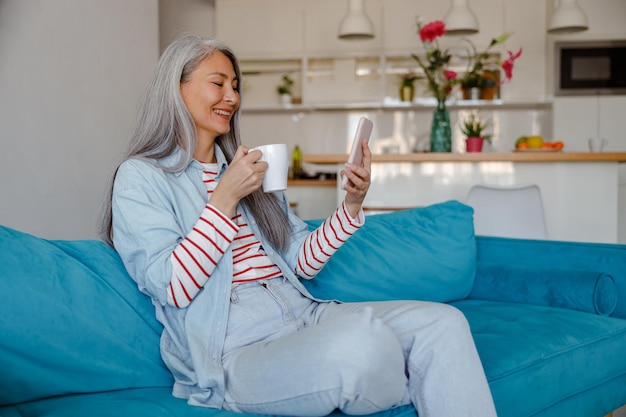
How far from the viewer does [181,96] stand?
1.58m

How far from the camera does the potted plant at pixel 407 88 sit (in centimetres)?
614

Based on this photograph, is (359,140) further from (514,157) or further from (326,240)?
(514,157)

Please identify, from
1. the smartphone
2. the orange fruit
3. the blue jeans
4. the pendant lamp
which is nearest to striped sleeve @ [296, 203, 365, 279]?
the smartphone

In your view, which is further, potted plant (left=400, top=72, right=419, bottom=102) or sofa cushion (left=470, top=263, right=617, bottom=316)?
potted plant (left=400, top=72, right=419, bottom=102)

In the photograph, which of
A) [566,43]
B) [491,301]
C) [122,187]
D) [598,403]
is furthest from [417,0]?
[122,187]

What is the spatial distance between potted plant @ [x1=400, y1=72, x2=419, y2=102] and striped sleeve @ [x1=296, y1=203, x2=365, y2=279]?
4.62 m

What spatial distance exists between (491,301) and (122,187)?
1438 mm

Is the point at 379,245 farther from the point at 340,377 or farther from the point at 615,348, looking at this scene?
the point at 340,377

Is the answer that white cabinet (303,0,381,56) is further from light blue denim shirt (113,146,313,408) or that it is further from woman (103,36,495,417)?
light blue denim shirt (113,146,313,408)

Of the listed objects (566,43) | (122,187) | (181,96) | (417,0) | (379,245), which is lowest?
(379,245)

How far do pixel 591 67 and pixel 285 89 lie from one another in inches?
106

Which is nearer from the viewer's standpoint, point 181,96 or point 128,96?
point 181,96

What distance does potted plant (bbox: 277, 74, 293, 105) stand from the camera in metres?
6.48

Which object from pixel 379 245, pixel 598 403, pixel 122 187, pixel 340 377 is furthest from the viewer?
pixel 379 245
